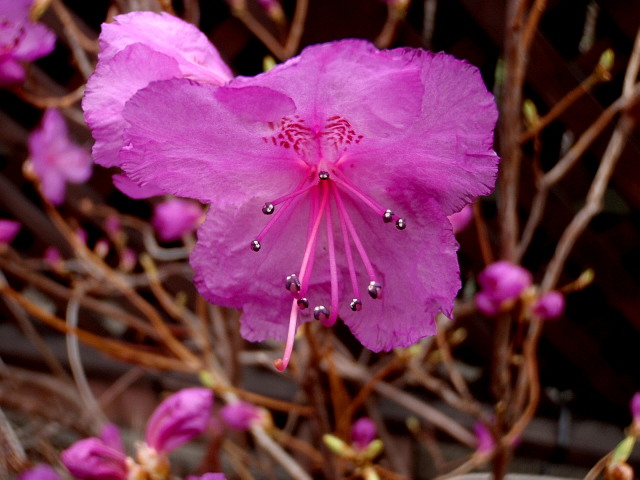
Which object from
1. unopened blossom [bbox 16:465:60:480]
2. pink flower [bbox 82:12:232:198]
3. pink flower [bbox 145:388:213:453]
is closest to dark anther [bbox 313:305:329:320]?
pink flower [bbox 82:12:232:198]

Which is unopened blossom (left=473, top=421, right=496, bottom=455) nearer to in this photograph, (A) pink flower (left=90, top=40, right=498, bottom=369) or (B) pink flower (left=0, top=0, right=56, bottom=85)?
(A) pink flower (left=90, top=40, right=498, bottom=369)

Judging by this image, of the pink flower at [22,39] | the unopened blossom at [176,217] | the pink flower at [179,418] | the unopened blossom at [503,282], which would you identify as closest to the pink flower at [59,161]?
A: the unopened blossom at [176,217]

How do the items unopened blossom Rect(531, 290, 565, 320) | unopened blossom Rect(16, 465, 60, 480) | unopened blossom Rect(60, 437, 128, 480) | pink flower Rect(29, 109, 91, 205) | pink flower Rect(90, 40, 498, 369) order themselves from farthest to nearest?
1. pink flower Rect(29, 109, 91, 205)
2. unopened blossom Rect(531, 290, 565, 320)
3. unopened blossom Rect(16, 465, 60, 480)
4. unopened blossom Rect(60, 437, 128, 480)
5. pink flower Rect(90, 40, 498, 369)

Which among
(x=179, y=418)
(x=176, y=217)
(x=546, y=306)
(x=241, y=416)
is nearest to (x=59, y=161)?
(x=176, y=217)

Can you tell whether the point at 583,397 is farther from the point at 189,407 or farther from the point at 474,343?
the point at 189,407

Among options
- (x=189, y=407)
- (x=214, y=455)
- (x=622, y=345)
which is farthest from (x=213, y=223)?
(x=622, y=345)

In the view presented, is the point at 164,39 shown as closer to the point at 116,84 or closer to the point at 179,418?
the point at 116,84
